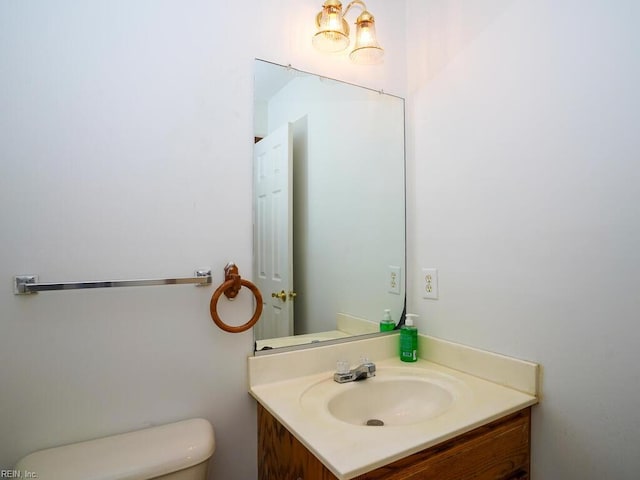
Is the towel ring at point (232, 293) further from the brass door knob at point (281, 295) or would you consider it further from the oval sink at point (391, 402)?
the oval sink at point (391, 402)

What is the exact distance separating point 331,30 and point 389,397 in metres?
1.26

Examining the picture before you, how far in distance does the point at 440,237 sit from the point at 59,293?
3.98ft

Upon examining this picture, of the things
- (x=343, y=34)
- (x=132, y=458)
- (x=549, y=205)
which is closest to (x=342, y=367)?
(x=132, y=458)

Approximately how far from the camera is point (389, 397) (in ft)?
3.84

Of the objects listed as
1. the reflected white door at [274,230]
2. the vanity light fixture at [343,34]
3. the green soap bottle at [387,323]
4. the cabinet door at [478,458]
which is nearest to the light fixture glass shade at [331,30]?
the vanity light fixture at [343,34]

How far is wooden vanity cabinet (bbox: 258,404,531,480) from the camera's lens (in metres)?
0.77

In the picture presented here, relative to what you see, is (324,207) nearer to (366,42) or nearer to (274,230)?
(274,230)

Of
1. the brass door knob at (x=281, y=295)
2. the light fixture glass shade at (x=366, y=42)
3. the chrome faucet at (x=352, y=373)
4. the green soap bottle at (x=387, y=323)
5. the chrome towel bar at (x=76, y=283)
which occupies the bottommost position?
the chrome faucet at (x=352, y=373)

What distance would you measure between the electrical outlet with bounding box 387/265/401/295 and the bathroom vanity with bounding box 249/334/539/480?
210 millimetres

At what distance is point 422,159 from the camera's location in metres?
1.41

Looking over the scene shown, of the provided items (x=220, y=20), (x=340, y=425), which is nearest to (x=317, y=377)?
(x=340, y=425)

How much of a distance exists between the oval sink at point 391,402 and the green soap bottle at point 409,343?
15 centimetres

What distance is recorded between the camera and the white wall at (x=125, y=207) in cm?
85

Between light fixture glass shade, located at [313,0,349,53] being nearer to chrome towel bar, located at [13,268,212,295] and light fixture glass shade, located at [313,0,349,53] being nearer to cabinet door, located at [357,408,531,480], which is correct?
chrome towel bar, located at [13,268,212,295]
